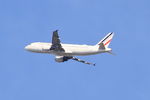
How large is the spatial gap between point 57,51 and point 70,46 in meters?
4.14

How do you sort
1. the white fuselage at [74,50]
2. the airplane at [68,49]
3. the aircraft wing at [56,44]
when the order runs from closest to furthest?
1. the aircraft wing at [56,44]
2. the airplane at [68,49]
3. the white fuselage at [74,50]

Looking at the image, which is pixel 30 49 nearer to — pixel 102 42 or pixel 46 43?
pixel 46 43

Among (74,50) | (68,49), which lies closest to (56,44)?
(68,49)

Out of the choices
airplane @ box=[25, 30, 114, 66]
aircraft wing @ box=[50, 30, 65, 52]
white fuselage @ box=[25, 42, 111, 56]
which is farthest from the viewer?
white fuselage @ box=[25, 42, 111, 56]

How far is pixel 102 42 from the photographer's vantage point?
19862 centimetres

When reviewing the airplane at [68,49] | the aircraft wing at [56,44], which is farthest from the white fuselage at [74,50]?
the aircraft wing at [56,44]

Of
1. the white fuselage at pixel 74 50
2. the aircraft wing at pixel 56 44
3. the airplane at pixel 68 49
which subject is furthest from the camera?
the white fuselage at pixel 74 50

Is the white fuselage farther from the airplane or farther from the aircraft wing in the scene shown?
the aircraft wing

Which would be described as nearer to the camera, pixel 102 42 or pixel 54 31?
pixel 54 31

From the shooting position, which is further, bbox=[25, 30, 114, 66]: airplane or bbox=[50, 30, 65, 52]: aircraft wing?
bbox=[25, 30, 114, 66]: airplane

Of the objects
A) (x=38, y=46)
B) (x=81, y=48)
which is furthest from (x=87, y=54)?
(x=38, y=46)

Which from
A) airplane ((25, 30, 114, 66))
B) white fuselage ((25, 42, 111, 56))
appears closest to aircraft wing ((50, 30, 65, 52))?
airplane ((25, 30, 114, 66))

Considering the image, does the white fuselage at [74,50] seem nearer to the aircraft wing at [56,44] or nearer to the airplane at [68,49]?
the airplane at [68,49]

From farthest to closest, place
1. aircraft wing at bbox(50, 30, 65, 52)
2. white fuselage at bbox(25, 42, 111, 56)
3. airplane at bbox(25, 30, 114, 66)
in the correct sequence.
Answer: white fuselage at bbox(25, 42, 111, 56), airplane at bbox(25, 30, 114, 66), aircraft wing at bbox(50, 30, 65, 52)
